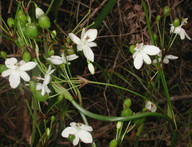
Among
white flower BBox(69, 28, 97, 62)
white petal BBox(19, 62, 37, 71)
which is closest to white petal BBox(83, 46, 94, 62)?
white flower BBox(69, 28, 97, 62)

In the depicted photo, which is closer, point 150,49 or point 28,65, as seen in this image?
point 28,65

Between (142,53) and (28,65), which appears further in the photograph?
(142,53)

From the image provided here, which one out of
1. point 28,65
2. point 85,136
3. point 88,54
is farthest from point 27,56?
point 85,136

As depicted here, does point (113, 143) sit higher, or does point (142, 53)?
point (142, 53)

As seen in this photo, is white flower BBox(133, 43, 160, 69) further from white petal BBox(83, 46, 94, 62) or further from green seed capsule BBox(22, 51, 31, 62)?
green seed capsule BBox(22, 51, 31, 62)

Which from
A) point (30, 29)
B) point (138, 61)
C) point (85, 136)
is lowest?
point (85, 136)

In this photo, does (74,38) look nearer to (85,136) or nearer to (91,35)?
(91,35)

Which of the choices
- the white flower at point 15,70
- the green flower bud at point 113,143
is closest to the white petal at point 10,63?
the white flower at point 15,70

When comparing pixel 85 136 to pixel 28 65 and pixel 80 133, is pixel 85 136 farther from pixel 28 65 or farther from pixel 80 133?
pixel 28 65

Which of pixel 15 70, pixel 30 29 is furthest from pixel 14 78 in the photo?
pixel 30 29
